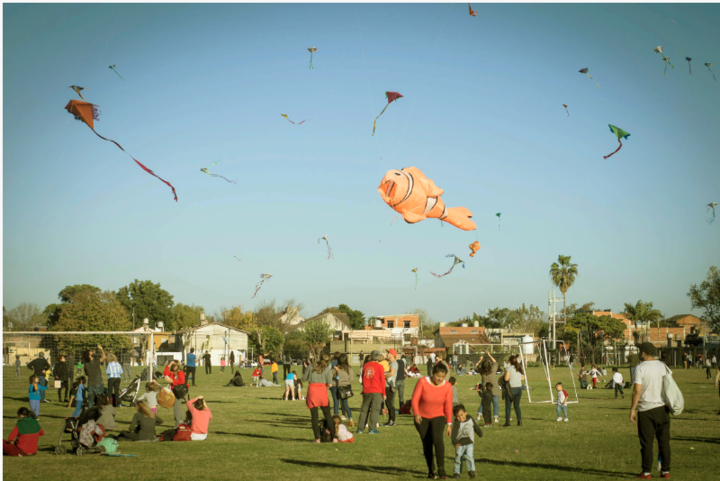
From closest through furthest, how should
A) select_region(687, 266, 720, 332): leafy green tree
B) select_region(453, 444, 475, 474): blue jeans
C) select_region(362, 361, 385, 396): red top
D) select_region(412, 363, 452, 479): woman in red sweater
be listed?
1. select_region(412, 363, 452, 479): woman in red sweater
2. select_region(453, 444, 475, 474): blue jeans
3. select_region(362, 361, 385, 396): red top
4. select_region(687, 266, 720, 332): leafy green tree

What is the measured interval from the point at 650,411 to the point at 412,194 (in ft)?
24.7

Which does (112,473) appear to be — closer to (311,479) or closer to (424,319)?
(311,479)

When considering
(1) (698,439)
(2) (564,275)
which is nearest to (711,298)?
(2) (564,275)

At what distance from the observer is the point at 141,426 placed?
11.8 metres

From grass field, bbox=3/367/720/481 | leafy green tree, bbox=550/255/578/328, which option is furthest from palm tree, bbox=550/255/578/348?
grass field, bbox=3/367/720/481

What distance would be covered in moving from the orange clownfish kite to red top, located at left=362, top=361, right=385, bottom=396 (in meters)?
3.58

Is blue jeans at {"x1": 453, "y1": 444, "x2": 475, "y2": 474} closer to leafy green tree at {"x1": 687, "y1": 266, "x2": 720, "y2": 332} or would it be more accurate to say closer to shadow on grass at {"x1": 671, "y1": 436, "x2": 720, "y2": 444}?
shadow on grass at {"x1": 671, "y1": 436, "x2": 720, "y2": 444}

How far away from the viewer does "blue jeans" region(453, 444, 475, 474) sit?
27.2 ft

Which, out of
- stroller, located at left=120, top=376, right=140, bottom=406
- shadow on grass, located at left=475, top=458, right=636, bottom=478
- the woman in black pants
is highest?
the woman in black pants

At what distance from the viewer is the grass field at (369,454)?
8.61 metres

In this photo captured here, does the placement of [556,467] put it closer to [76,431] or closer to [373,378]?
[373,378]

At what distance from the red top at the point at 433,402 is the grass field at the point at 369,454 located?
1086 millimetres

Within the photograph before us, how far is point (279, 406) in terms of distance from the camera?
1900 centimetres

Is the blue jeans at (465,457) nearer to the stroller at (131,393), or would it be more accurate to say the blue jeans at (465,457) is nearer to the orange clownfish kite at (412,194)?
the orange clownfish kite at (412,194)
